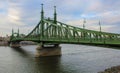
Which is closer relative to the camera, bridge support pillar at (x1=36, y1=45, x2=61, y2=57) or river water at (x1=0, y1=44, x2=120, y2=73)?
river water at (x1=0, y1=44, x2=120, y2=73)

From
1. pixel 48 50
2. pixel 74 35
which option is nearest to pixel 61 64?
pixel 74 35

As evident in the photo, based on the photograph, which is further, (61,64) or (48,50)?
(48,50)

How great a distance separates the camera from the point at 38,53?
8144 cm

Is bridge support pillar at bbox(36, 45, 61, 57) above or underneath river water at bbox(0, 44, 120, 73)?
above

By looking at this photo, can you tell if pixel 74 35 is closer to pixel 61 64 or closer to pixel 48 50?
pixel 61 64

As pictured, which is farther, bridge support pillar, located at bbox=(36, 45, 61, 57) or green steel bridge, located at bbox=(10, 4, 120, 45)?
bridge support pillar, located at bbox=(36, 45, 61, 57)

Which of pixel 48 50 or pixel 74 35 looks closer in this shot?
pixel 74 35

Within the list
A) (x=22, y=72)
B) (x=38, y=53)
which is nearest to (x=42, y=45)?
(x=38, y=53)

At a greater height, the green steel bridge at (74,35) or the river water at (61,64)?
the green steel bridge at (74,35)

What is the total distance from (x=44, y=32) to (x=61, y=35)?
2294 centimetres

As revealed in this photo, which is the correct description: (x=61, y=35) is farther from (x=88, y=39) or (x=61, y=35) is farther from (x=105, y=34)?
(x=105, y=34)

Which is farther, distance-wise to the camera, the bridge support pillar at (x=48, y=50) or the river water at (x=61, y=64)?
the bridge support pillar at (x=48, y=50)

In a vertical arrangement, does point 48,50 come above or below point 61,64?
above

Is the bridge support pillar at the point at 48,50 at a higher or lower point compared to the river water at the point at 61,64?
higher
